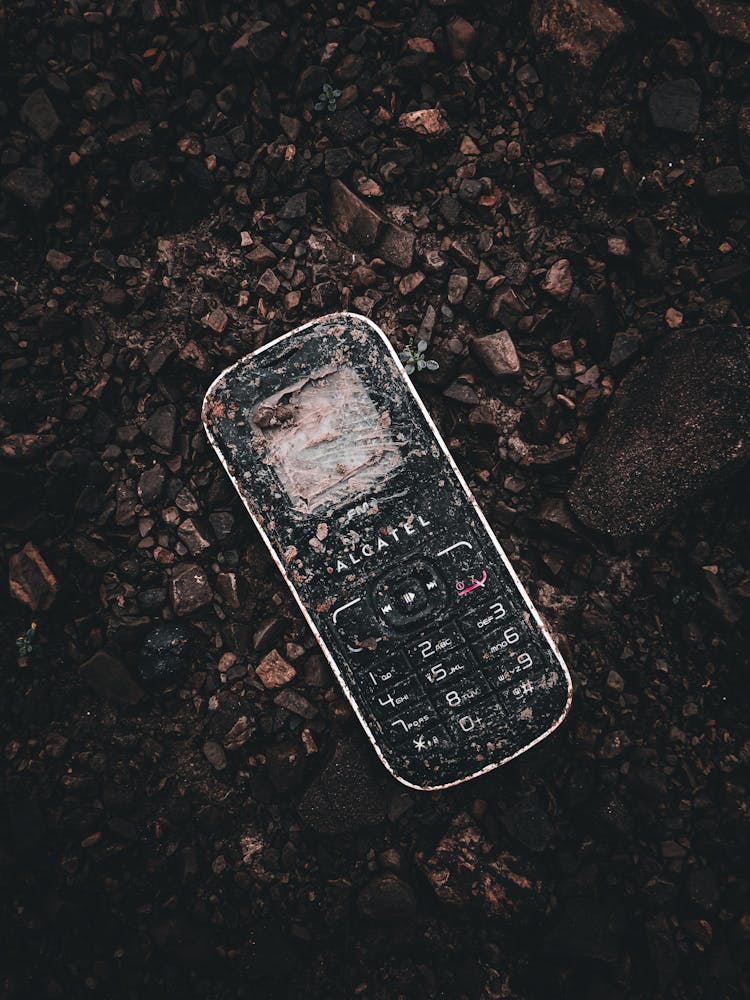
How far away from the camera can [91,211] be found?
2107 millimetres

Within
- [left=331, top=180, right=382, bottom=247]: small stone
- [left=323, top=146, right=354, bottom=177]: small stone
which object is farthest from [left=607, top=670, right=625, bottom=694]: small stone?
[left=323, top=146, right=354, bottom=177]: small stone

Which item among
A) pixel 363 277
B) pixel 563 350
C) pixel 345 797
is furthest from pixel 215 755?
pixel 563 350

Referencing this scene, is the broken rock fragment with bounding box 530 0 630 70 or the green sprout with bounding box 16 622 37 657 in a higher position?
the broken rock fragment with bounding box 530 0 630 70

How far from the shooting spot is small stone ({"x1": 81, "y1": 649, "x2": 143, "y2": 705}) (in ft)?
6.62

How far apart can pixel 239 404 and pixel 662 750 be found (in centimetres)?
170

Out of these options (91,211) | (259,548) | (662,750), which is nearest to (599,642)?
(662,750)

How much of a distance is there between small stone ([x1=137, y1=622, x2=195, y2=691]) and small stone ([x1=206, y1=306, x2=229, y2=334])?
0.96 metres

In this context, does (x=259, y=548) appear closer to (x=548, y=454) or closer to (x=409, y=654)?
(x=409, y=654)

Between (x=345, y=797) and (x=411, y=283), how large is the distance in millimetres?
1648

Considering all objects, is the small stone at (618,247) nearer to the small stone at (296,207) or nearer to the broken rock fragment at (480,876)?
the small stone at (296,207)

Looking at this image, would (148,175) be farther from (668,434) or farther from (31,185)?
(668,434)

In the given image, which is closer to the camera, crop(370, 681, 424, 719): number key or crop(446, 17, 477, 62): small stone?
crop(370, 681, 424, 719): number key

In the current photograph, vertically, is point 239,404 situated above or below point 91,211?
below

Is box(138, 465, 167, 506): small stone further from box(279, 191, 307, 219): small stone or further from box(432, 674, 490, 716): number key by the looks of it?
box(432, 674, 490, 716): number key
